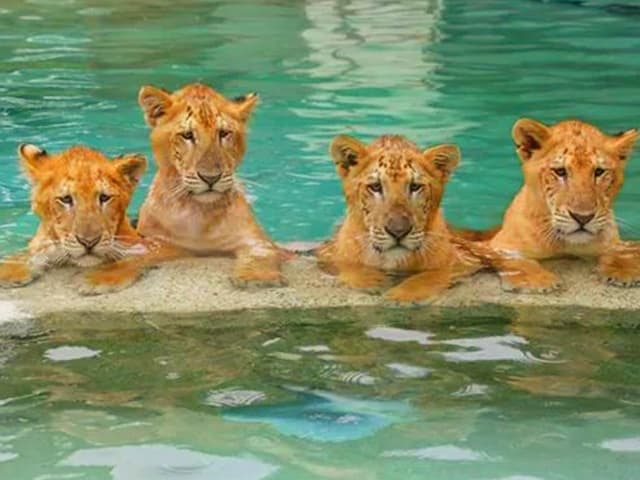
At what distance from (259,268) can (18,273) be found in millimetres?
963

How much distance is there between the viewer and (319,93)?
11930 mm

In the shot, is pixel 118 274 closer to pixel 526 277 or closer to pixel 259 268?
pixel 259 268

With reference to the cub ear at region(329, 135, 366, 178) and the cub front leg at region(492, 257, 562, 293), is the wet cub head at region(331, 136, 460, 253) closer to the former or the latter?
the cub ear at region(329, 135, 366, 178)

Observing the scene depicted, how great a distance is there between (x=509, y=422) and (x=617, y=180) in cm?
175

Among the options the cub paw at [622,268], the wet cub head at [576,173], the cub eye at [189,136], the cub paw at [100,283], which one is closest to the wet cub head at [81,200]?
the cub paw at [100,283]

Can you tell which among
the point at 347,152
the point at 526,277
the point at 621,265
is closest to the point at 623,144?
the point at 621,265

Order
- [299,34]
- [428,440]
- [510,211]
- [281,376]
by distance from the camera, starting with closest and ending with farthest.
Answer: [428,440] → [281,376] → [510,211] → [299,34]

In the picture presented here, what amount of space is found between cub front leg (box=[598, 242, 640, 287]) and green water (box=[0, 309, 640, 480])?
31 centimetres

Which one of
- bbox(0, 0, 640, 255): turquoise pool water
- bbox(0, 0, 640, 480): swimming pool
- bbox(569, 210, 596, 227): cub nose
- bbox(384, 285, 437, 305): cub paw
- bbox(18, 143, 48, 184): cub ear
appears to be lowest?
bbox(0, 0, 640, 255): turquoise pool water

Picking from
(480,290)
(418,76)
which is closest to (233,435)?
(480,290)

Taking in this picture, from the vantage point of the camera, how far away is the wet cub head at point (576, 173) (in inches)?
235

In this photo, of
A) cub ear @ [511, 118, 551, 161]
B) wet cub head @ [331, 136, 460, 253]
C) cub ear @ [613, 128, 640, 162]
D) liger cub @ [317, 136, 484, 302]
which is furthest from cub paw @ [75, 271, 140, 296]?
cub ear @ [613, 128, 640, 162]

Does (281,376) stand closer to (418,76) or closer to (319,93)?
(319,93)

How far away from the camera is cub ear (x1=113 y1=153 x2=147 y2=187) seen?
6.16 m
